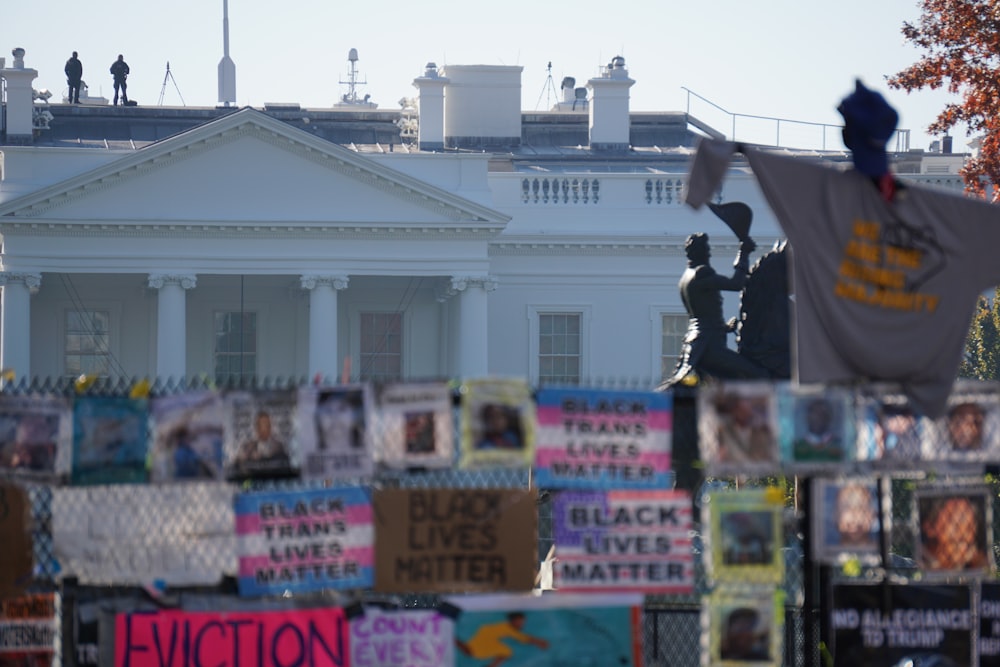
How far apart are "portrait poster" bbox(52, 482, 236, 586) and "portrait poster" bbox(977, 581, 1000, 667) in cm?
292

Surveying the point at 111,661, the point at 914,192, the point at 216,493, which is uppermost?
the point at 914,192

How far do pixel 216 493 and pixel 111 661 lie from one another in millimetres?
743

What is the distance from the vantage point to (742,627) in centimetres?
758

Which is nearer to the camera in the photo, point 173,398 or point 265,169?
point 173,398

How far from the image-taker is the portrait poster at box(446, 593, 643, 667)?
754 centimetres

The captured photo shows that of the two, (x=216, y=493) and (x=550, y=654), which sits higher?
(x=216, y=493)

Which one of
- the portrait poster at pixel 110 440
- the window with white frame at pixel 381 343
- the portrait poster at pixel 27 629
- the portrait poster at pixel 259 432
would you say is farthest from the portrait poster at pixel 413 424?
the window with white frame at pixel 381 343

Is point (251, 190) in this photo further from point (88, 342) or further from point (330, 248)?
point (88, 342)

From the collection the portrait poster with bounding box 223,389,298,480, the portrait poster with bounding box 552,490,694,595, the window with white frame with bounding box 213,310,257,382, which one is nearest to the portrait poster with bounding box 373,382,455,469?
the portrait poster with bounding box 223,389,298,480

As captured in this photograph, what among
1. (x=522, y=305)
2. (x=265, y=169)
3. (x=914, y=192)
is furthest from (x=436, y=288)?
(x=914, y=192)

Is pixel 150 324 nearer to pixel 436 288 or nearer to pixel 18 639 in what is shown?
pixel 436 288

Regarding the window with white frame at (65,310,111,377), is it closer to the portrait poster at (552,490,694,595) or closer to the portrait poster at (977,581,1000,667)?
the portrait poster at (552,490,694,595)

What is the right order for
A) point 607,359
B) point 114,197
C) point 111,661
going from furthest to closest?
1. point 607,359
2. point 114,197
3. point 111,661

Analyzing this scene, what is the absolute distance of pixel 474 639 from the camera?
754cm
